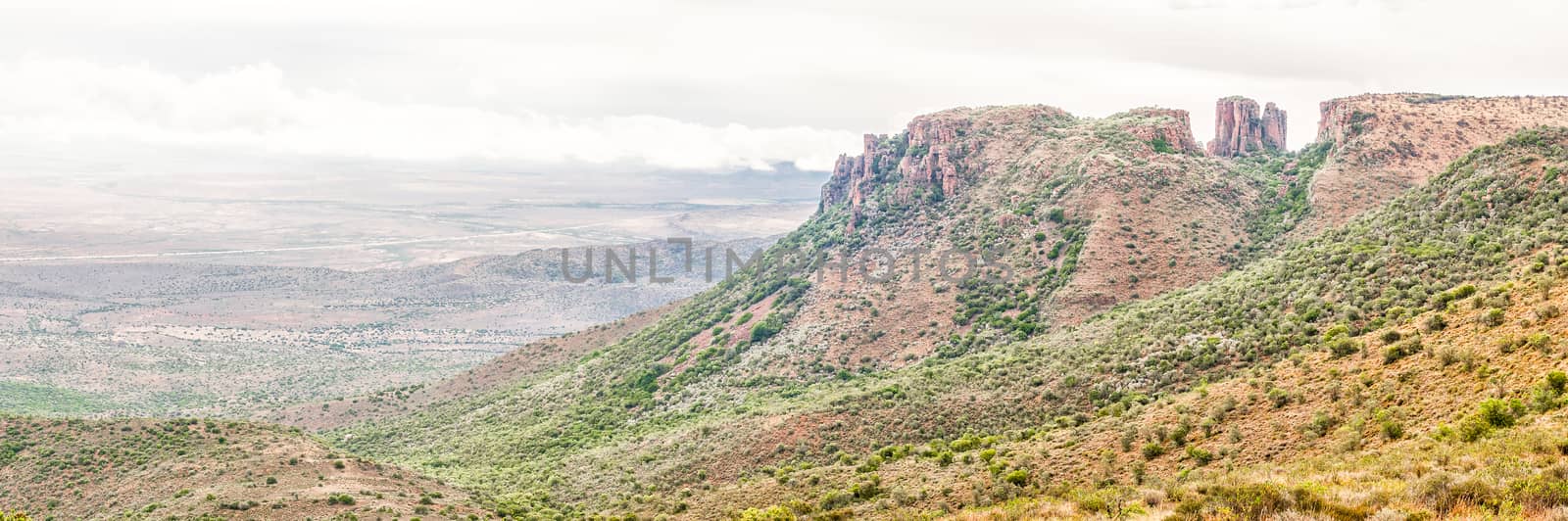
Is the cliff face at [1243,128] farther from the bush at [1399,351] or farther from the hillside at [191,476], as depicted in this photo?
the hillside at [191,476]

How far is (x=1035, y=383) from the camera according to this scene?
139 ft

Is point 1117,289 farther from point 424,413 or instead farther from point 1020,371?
point 424,413

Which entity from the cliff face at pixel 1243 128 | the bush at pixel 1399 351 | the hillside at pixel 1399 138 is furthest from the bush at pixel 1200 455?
the cliff face at pixel 1243 128

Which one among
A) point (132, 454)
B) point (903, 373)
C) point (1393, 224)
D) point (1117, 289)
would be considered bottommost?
point (132, 454)

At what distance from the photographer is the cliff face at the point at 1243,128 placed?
9300 cm

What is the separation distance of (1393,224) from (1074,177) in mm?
25070

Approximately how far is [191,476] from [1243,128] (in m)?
89.5

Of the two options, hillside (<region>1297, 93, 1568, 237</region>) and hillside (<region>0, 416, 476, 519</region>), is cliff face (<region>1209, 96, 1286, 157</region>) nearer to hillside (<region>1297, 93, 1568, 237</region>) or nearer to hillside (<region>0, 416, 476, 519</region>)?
hillside (<region>1297, 93, 1568, 237</region>)

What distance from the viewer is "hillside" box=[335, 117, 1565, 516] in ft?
119

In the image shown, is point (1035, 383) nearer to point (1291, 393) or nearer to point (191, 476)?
point (1291, 393)

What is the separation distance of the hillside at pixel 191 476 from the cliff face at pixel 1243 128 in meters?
78.5

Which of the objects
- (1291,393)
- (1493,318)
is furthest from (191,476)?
(1493,318)

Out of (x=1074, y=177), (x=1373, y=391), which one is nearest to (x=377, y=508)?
(x=1373, y=391)

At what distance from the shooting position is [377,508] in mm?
38375
